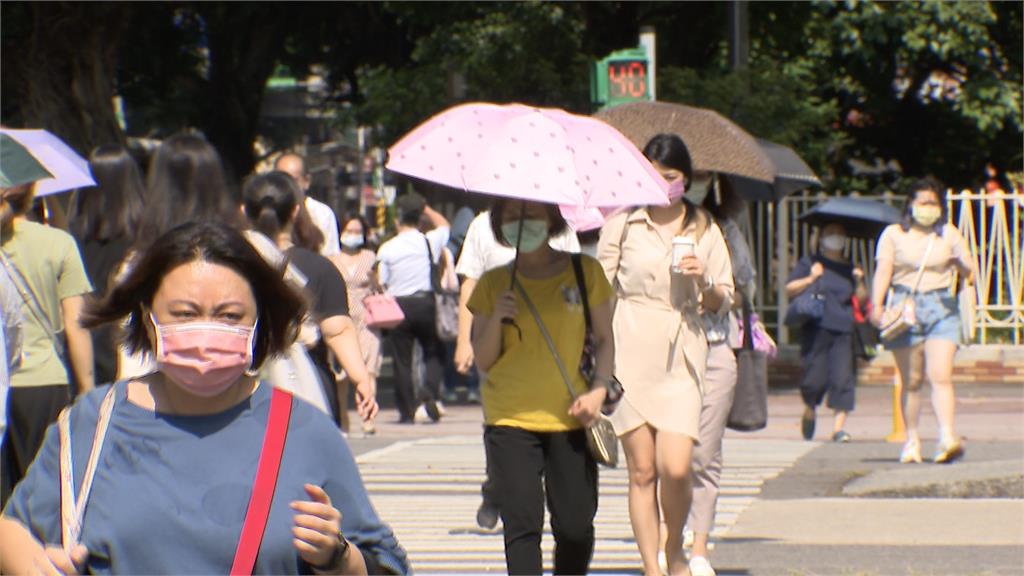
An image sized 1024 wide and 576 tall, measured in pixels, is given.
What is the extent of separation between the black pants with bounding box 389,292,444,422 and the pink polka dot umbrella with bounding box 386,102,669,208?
8505 millimetres

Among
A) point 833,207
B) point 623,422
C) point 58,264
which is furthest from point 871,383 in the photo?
point 58,264

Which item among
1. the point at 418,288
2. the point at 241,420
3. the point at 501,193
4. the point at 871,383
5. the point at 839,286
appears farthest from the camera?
the point at 871,383

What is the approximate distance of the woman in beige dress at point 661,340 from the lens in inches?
280

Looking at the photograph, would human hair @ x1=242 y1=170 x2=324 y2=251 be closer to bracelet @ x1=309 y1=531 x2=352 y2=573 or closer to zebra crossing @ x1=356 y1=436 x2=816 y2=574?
zebra crossing @ x1=356 y1=436 x2=816 y2=574

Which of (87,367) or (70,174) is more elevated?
(70,174)

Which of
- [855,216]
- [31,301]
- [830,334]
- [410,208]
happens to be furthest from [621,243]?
[410,208]

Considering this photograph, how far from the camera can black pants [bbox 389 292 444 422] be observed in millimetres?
15289

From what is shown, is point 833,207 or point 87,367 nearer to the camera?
point 87,367

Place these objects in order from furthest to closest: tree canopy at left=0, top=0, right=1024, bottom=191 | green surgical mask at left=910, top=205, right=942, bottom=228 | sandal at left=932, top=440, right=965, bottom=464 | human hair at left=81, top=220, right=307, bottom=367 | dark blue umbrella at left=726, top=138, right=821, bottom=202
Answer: tree canopy at left=0, top=0, right=1024, bottom=191 < sandal at left=932, top=440, right=965, bottom=464 < green surgical mask at left=910, top=205, right=942, bottom=228 < dark blue umbrella at left=726, top=138, right=821, bottom=202 < human hair at left=81, top=220, right=307, bottom=367

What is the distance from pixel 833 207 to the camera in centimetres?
1437

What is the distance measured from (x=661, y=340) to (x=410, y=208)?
8180 millimetres

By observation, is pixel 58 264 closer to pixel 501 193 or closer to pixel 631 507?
pixel 501 193

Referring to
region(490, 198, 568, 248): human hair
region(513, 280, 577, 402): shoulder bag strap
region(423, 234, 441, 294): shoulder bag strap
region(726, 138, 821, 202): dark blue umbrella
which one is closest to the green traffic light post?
region(726, 138, 821, 202): dark blue umbrella

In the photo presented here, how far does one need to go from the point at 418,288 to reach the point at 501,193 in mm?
9291
